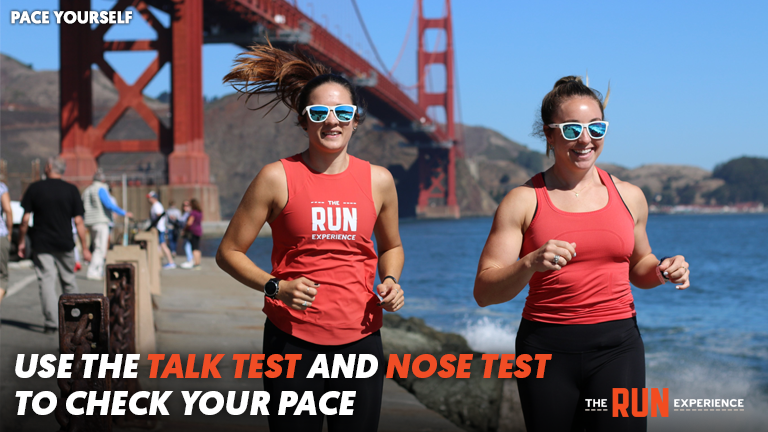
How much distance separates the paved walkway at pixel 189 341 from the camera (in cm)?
373

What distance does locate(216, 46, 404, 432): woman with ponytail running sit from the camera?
6.75ft

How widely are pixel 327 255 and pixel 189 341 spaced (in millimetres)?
4020

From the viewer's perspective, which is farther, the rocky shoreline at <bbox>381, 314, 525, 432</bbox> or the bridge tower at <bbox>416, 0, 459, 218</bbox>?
the bridge tower at <bbox>416, 0, 459, 218</bbox>

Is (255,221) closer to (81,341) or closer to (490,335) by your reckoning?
(81,341)

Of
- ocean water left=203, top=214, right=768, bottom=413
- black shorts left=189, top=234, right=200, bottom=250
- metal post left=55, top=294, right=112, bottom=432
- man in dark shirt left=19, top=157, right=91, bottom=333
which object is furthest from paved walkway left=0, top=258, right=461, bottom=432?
ocean water left=203, top=214, right=768, bottom=413

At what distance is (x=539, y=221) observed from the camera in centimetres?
206

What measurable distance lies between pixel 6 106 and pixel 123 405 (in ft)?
405

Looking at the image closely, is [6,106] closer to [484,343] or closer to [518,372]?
[484,343]

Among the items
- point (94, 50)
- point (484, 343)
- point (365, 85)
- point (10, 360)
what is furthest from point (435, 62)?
point (10, 360)

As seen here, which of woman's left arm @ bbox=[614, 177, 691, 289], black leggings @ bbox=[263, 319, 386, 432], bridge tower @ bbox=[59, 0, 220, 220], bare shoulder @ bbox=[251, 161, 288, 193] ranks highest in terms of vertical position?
bridge tower @ bbox=[59, 0, 220, 220]

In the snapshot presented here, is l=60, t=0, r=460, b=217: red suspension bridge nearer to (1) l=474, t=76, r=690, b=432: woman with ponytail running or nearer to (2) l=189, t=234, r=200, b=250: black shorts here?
(2) l=189, t=234, r=200, b=250: black shorts

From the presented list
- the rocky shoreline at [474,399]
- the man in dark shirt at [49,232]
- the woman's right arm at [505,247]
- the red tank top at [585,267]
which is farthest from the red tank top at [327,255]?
the man in dark shirt at [49,232]

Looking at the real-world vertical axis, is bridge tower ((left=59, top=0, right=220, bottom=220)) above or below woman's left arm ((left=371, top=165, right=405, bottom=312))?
above

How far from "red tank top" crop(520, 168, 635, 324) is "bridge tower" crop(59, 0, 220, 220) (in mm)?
26048
